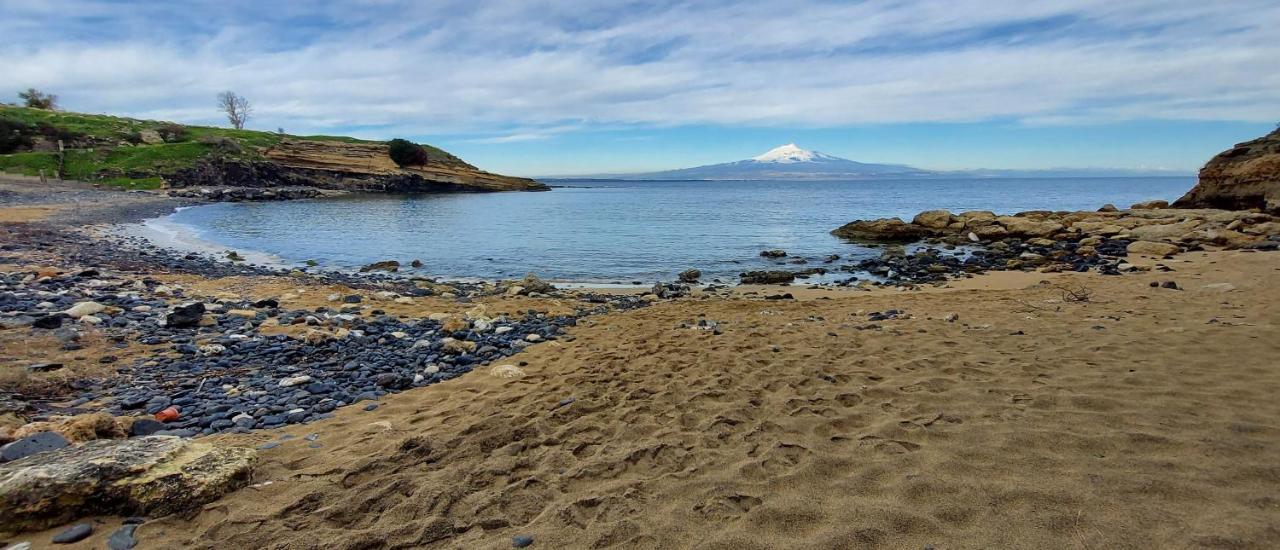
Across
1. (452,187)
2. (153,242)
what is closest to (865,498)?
(153,242)

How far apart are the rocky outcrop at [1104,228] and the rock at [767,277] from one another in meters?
11.8

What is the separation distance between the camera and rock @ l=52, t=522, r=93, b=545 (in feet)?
10.8

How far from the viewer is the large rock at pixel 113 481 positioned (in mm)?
3389

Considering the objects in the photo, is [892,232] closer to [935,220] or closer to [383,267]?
[935,220]

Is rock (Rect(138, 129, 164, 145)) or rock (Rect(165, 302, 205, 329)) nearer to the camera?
rock (Rect(165, 302, 205, 329))

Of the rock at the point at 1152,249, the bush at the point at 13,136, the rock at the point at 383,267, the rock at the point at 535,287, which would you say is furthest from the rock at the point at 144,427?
the bush at the point at 13,136

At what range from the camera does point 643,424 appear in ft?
16.9

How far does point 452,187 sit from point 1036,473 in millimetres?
96155

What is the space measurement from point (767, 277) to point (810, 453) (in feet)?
44.5

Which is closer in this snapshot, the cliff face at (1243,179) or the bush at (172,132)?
the cliff face at (1243,179)

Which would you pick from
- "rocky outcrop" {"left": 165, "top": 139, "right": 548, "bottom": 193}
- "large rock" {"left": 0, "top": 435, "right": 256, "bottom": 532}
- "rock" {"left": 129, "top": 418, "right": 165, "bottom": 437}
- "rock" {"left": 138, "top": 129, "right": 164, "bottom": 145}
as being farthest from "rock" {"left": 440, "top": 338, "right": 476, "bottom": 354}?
"rock" {"left": 138, "top": 129, "right": 164, "bottom": 145}

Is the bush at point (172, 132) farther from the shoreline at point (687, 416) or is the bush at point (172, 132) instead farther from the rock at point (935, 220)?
the rock at point (935, 220)

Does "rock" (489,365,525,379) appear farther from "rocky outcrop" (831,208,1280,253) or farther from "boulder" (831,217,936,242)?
"boulder" (831,217,936,242)

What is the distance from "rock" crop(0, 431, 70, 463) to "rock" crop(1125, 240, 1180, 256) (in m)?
24.7
